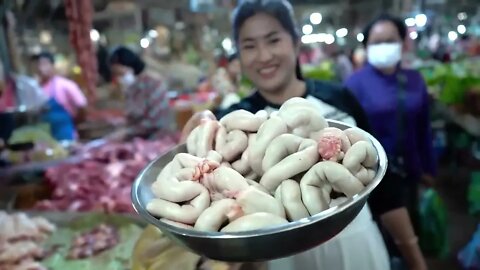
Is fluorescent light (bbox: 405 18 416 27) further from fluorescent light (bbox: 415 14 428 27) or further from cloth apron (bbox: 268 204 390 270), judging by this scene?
cloth apron (bbox: 268 204 390 270)

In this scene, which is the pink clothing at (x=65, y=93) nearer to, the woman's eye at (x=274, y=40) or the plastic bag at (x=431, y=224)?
the plastic bag at (x=431, y=224)

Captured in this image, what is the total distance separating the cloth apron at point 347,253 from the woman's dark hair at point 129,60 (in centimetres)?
246

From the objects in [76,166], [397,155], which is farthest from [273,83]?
[76,166]

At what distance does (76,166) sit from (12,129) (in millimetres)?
599

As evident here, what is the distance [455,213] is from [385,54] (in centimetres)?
206

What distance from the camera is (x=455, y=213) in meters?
3.40

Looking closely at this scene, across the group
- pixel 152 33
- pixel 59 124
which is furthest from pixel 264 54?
pixel 152 33

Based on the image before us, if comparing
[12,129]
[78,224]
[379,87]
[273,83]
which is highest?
[273,83]

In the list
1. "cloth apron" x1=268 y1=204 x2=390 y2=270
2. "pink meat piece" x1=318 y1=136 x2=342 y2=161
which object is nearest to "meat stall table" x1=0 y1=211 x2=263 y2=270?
"cloth apron" x1=268 y1=204 x2=390 y2=270

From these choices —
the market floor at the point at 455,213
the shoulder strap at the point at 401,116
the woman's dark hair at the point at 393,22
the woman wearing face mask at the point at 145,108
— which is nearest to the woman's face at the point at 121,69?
the woman wearing face mask at the point at 145,108

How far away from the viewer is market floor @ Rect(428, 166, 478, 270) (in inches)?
108

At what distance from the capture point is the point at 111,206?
2014 mm

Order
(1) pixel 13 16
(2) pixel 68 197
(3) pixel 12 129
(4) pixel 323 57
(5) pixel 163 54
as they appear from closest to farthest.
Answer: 1. (2) pixel 68 197
2. (3) pixel 12 129
3. (1) pixel 13 16
4. (4) pixel 323 57
5. (5) pixel 163 54

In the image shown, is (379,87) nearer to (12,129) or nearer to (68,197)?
(68,197)
